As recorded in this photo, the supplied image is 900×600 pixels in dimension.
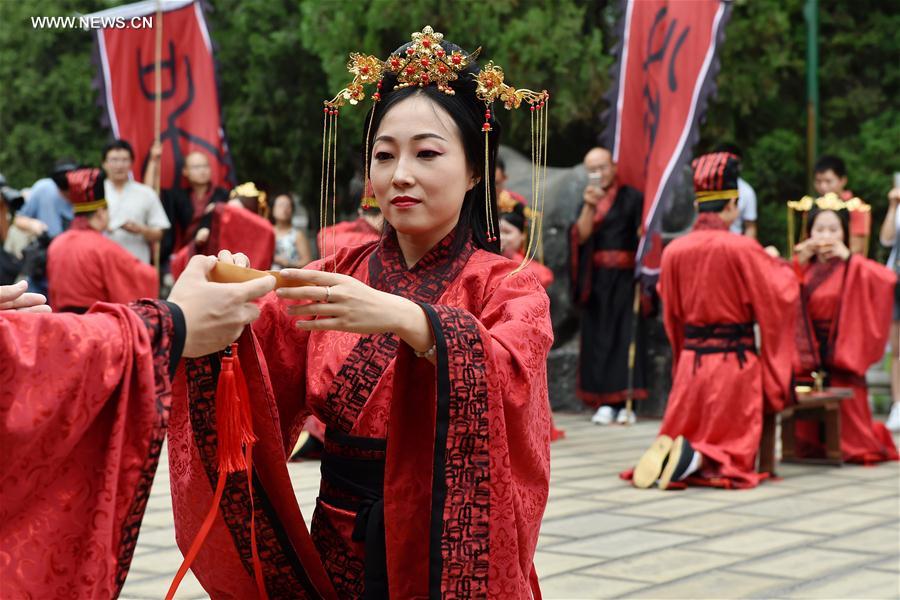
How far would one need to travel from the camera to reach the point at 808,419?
6.94 meters

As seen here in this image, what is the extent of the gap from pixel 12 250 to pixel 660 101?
4.51 m

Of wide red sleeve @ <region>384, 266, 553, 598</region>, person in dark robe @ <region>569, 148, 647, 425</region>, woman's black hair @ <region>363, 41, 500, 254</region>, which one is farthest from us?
person in dark robe @ <region>569, 148, 647, 425</region>

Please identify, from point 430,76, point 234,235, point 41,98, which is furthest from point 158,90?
point 41,98

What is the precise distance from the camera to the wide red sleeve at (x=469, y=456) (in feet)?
7.16

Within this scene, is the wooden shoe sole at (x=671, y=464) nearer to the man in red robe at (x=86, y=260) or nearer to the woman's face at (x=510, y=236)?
the woman's face at (x=510, y=236)

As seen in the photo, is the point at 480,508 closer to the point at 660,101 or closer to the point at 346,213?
the point at 660,101

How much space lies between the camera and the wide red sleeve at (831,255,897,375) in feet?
23.1

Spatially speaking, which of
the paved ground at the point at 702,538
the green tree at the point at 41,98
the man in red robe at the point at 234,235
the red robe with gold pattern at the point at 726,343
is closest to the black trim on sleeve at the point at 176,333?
the paved ground at the point at 702,538

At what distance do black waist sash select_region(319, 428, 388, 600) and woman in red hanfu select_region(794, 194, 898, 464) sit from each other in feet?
16.2

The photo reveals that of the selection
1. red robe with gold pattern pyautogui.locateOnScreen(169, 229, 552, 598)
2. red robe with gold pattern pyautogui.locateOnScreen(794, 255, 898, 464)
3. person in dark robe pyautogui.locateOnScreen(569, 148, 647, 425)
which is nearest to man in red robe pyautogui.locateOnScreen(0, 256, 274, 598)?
red robe with gold pattern pyautogui.locateOnScreen(169, 229, 552, 598)

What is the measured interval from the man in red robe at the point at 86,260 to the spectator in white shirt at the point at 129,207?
0.83 m

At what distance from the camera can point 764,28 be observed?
13.2 metres

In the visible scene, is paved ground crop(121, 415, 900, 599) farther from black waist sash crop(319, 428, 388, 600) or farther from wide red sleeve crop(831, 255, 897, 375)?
black waist sash crop(319, 428, 388, 600)

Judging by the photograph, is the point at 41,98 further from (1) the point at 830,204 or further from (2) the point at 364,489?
(2) the point at 364,489
